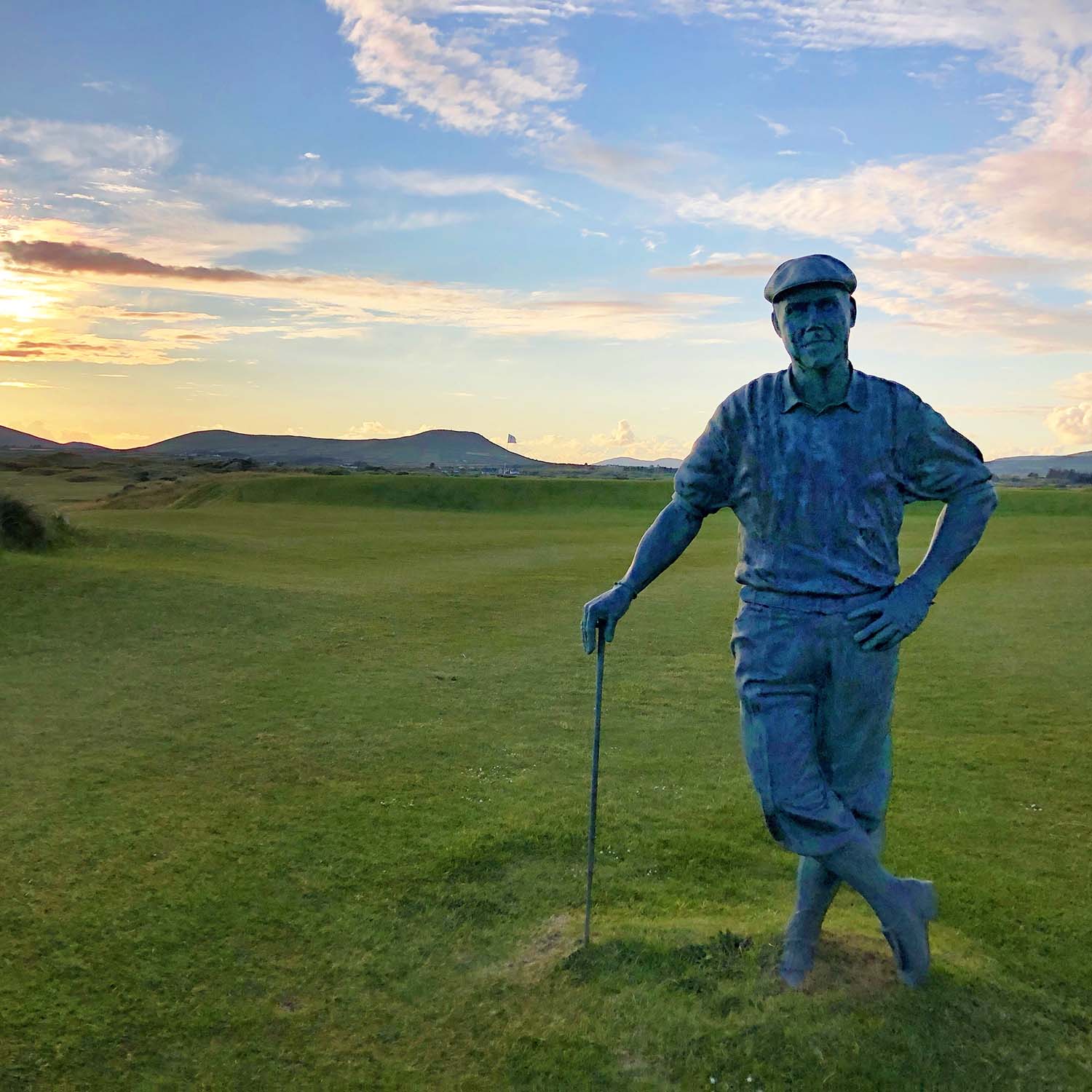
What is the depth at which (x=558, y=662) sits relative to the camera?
12969 mm

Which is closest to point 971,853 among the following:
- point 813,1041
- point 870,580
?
point 813,1041

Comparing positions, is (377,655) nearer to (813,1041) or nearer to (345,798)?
(345,798)

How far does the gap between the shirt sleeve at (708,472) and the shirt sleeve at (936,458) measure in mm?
837

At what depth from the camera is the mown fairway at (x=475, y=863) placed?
4.73m

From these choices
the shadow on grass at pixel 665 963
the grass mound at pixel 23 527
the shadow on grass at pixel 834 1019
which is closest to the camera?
the shadow on grass at pixel 834 1019

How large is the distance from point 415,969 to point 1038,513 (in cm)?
4424

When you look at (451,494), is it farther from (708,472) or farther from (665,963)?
(708,472)

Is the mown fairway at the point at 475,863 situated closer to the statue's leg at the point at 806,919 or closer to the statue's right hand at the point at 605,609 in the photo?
the statue's leg at the point at 806,919

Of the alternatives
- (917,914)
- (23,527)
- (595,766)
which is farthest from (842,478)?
(23,527)

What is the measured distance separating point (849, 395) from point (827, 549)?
0.72 meters

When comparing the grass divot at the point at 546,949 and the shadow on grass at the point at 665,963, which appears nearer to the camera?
the shadow on grass at the point at 665,963

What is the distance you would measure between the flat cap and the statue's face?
4 centimetres

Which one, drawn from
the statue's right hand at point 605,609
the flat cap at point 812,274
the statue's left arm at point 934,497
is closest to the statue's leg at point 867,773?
the statue's left arm at point 934,497

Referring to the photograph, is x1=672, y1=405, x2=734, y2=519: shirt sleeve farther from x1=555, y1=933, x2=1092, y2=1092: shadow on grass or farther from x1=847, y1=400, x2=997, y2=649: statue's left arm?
x1=555, y1=933, x2=1092, y2=1092: shadow on grass
